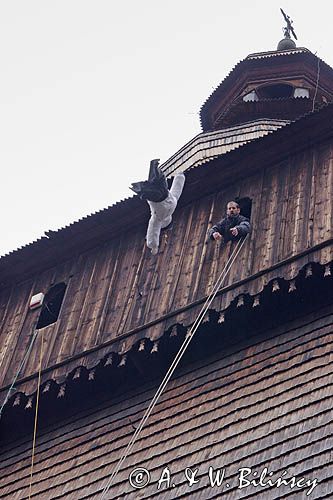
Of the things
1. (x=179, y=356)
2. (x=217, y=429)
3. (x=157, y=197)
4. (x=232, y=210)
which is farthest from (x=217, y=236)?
(x=217, y=429)

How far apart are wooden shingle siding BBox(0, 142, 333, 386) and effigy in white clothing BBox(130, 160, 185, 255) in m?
0.20

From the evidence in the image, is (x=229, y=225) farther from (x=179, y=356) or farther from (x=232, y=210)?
(x=179, y=356)

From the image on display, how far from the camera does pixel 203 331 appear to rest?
1372cm

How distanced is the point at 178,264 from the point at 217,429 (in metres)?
3.43

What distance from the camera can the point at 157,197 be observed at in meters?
15.3

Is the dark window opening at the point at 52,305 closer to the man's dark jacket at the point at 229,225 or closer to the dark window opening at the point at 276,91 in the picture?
the man's dark jacket at the point at 229,225

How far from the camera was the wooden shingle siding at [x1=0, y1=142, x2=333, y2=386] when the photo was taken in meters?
14.1

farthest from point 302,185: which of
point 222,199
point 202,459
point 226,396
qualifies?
point 202,459

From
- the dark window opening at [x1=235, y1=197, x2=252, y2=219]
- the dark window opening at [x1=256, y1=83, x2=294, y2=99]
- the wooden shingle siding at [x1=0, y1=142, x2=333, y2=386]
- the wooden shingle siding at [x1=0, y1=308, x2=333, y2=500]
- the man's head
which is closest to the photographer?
the wooden shingle siding at [x1=0, y1=308, x2=333, y2=500]

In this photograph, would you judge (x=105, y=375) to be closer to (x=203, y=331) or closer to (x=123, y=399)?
(x=123, y=399)

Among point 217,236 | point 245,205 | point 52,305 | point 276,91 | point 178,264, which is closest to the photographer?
point 217,236

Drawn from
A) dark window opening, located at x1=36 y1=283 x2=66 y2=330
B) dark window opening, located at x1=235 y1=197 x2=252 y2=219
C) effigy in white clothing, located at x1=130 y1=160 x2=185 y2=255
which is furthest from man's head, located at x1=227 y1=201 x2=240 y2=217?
dark window opening, located at x1=36 y1=283 x2=66 y2=330

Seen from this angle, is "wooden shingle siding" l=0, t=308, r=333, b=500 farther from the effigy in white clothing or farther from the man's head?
the effigy in white clothing

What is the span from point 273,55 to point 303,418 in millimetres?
12996
